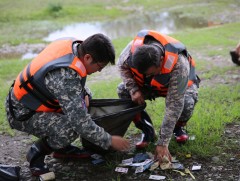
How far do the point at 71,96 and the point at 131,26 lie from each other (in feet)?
51.3

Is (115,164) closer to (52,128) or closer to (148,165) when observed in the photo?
(148,165)

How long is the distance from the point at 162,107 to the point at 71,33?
1160 cm

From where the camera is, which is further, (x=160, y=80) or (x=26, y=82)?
(x=160, y=80)

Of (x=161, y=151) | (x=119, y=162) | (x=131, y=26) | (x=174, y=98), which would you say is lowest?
(x=131, y=26)

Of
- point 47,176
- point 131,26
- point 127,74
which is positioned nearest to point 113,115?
point 127,74

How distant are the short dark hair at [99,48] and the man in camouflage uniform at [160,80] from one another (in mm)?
248

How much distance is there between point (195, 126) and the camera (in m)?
4.97

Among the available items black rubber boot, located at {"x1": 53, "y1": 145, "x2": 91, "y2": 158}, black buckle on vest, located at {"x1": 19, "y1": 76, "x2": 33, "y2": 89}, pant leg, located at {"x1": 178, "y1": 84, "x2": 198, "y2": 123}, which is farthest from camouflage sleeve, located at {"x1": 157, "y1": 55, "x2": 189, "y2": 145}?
black buckle on vest, located at {"x1": 19, "y1": 76, "x2": 33, "y2": 89}

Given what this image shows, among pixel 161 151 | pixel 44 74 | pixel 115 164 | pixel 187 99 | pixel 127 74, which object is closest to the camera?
pixel 44 74

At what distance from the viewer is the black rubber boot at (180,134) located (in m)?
4.45

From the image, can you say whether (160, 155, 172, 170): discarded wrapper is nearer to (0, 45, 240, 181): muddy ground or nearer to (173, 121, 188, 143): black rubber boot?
(0, 45, 240, 181): muddy ground

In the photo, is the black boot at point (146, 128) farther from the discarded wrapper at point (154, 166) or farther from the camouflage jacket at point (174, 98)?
the camouflage jacket at point (174, 98)

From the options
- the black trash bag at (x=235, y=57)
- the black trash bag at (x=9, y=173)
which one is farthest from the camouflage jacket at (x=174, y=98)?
the black trash bag at (x=235, y=57)

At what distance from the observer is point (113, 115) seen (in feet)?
12.8
